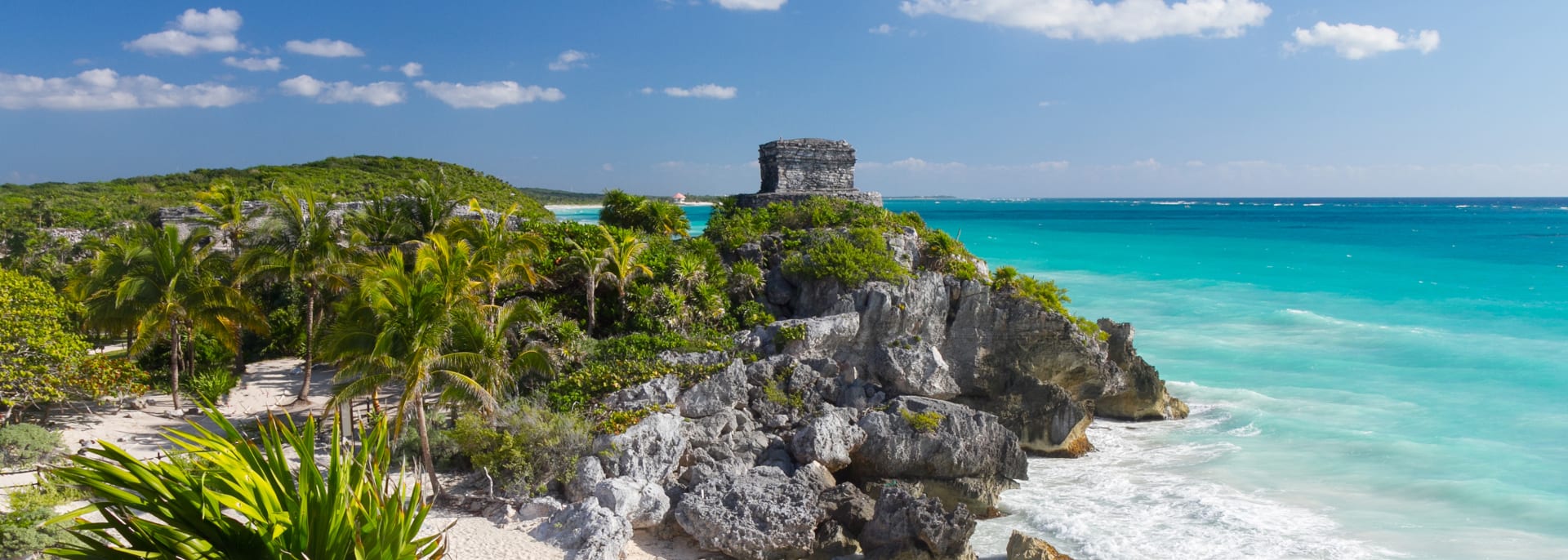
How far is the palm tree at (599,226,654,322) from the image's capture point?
15.4m

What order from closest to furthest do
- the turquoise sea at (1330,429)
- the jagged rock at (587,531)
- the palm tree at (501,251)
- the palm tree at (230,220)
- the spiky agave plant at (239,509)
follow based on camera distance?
the spiky agave plant at (239,509) → the jagged rock at (587,531) → the turquoise sea at (1330,429) → the palm tree at (501,251) → the palm tree at (230,220)

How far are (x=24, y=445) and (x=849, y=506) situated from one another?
10.7 meters

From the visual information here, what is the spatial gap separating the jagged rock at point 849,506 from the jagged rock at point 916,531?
14.9 inches

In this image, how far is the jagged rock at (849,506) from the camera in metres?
11.0

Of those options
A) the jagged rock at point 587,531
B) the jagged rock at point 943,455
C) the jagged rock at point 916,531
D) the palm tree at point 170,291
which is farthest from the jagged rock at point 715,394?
the palm tree at point 170,291

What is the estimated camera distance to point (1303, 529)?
11.8 meters

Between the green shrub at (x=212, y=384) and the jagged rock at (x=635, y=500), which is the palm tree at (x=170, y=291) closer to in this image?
the green shrub at (x=212, y=384)

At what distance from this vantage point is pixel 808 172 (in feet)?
71.8

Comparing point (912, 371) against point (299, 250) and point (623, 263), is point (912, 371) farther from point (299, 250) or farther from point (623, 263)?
point (299, 250)

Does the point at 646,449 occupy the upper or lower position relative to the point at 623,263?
lower

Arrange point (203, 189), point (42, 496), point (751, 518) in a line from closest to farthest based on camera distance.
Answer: point (42, 496), point (751, 518), point (203, 189)

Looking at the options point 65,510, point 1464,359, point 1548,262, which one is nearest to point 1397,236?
point 1548,262

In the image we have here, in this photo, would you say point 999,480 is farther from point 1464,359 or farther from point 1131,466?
point 1464,359

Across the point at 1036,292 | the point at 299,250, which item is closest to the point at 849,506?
the point at 1036,292
